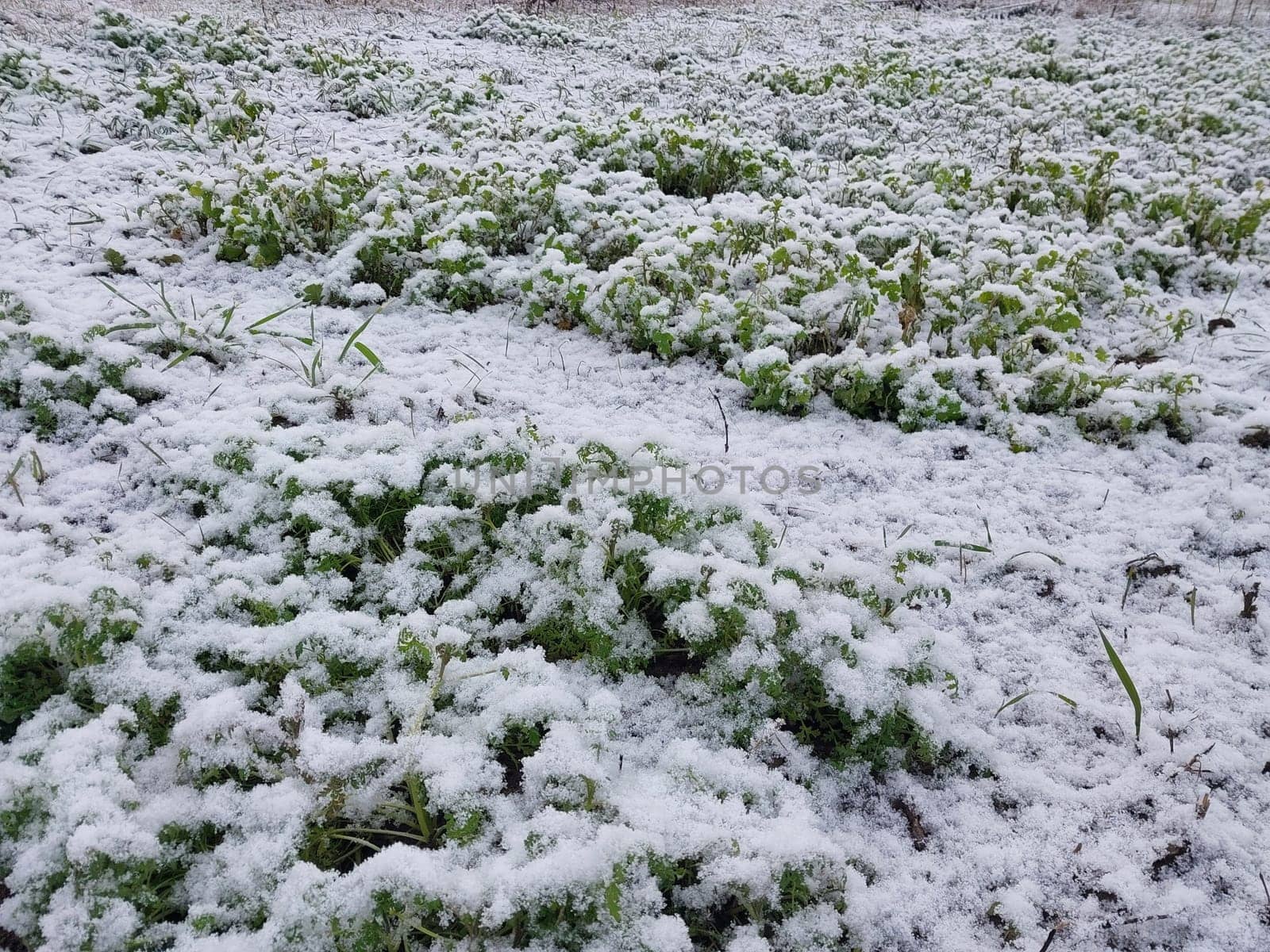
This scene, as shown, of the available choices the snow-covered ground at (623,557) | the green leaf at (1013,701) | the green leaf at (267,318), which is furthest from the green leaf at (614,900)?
the green leaf at (267,318)

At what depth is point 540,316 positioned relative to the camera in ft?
15.5

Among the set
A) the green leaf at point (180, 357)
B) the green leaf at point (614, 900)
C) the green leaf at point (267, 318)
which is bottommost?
the green leaf at point (614, 900)

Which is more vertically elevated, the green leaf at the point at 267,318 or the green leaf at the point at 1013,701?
the green leaf at the point at 267,318

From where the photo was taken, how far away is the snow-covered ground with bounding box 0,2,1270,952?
6.48ft

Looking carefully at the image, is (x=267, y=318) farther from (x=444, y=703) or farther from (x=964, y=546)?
(x=964, y=546)

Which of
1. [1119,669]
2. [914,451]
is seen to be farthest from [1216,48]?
[1119,669]

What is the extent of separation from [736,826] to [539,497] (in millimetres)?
1556

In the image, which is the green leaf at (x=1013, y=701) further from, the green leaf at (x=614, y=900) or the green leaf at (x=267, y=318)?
the green leaf at (x=267, y=318)

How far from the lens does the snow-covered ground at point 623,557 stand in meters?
1.98

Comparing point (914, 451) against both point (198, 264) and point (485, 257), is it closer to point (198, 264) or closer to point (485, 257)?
point (485, 257)

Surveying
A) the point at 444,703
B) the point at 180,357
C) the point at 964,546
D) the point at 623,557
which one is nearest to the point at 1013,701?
the point at 964,546

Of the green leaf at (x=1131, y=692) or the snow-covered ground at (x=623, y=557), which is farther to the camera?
the green leaf at (x=1131, y=692)

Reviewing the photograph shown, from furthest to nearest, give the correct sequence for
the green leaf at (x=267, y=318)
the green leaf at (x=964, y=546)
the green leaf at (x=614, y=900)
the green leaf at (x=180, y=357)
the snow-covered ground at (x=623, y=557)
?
the green leaf at (x=267, y=318), the green leaf at (x=180, y=357), the green leaf at (x=964, y=546), the snow-covered ground at (x=623, y=557), the green leaf at (x=614, y=900)

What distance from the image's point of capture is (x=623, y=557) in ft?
9.09
